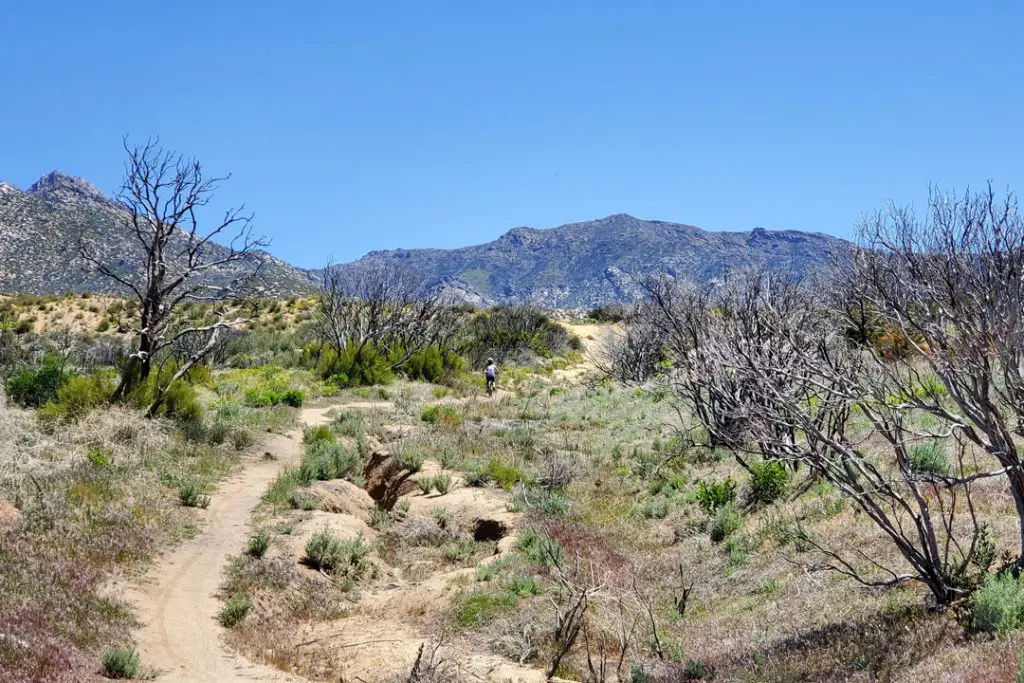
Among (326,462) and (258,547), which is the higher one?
(326,462)

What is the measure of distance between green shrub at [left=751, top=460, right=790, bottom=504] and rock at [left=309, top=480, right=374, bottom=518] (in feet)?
20.8

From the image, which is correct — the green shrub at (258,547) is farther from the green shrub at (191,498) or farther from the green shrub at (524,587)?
the green shrub at (524,587)

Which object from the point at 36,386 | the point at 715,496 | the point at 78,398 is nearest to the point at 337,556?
the point at 715,496

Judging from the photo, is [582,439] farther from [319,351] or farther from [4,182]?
[4,182]

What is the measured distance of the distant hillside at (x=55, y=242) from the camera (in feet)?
209

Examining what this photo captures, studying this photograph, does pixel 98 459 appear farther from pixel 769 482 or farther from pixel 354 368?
pixel 354 368

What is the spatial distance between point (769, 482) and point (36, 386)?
13.6m

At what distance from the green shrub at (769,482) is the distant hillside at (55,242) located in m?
50.6

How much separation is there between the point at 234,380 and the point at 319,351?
745cm

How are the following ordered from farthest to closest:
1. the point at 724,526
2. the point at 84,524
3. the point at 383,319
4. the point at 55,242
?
the point at 55,242 < the point at 383,319 < the point at 724,526 < the point at 84,524

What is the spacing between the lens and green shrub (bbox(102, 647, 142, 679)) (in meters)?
6.15

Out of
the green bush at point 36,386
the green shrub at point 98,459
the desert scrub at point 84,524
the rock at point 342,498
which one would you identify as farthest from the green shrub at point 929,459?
the green bush at point 36,386

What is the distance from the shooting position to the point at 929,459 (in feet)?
31.4

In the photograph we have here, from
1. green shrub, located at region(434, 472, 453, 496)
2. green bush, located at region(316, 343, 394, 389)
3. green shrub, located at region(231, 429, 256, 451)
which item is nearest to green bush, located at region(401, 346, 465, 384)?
green bush, located at region(316, 343, 394, 389)
